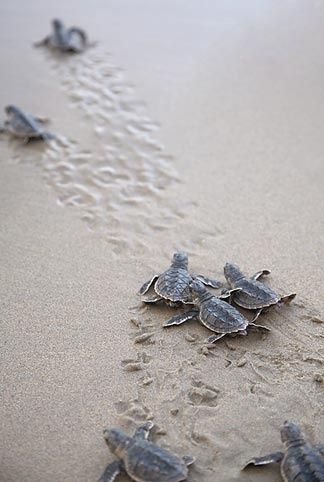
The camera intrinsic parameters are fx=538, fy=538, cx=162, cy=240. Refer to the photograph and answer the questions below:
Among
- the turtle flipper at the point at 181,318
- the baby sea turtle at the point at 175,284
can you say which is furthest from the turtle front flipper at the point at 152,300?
the turtle flipper at the point at 181,318

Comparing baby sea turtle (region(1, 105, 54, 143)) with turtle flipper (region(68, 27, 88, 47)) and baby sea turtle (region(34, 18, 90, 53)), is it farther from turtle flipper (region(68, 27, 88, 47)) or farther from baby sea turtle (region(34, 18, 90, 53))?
turtle flipper (region(68, 27, 88, 47))

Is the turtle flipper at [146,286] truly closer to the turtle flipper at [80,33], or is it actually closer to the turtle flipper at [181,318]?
the turtle flipper at [181,318]

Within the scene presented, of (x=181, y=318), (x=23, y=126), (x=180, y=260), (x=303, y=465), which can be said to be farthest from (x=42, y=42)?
(x=303, y=465)

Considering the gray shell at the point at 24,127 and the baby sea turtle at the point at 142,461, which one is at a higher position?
the gray shell at the point at 24,127

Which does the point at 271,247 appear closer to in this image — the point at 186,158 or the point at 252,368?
the point at 252,368

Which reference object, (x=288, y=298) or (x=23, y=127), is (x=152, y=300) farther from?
(x=23, y=127)

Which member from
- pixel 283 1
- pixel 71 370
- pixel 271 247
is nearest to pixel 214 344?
pixel 71 370
